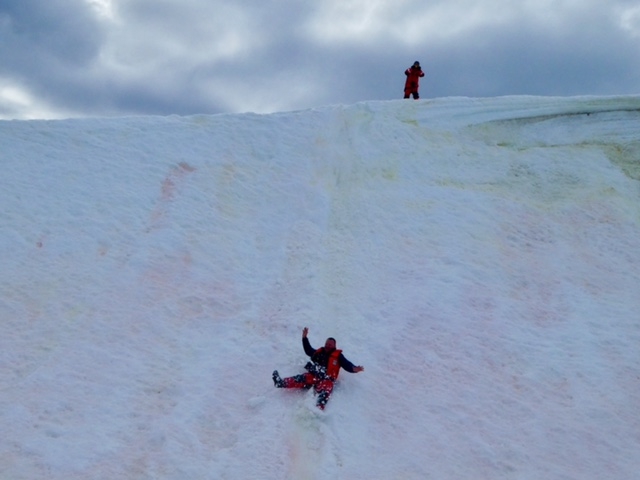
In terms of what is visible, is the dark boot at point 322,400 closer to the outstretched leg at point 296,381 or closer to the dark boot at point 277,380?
the outstretched leg at point 296,381

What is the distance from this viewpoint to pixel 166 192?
16.5 meters

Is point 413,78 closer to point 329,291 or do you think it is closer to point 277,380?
point 329,291

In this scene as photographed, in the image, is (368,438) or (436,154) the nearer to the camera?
(368,438)

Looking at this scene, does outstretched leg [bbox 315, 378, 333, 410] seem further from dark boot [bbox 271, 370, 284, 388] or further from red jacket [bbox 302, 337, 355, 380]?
dark boot [bbox 271, 370, 284, 388]

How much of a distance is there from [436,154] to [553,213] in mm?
3657

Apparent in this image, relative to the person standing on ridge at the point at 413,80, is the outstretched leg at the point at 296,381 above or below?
below

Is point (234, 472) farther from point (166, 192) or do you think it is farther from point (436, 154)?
point (436, 154)

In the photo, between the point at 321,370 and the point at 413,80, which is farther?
the point at 413,80

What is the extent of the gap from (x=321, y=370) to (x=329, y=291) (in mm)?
2953

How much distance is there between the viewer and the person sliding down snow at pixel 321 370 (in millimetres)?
10844

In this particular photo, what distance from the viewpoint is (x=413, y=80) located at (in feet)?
73.4

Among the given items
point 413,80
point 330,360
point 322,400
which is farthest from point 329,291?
point 413,80

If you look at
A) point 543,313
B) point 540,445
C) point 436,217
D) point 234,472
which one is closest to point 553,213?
point 436,217

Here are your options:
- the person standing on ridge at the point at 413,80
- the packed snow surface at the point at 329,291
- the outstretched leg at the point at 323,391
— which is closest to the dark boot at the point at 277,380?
the packed snow surface at the point at 329,291
